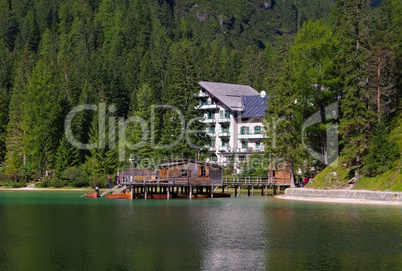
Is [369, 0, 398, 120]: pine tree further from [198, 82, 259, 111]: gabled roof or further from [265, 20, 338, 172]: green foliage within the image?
[198, 82, 259, 111]: gabled roof

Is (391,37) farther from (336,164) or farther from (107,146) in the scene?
(107,146)

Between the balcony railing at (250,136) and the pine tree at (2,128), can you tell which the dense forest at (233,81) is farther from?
the balcony railing at (250,136)

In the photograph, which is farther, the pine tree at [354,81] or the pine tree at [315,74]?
the pine tree at [315,74]

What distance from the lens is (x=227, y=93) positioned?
103188 millimetres

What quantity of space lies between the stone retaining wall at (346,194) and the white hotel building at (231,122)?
84.5 ft

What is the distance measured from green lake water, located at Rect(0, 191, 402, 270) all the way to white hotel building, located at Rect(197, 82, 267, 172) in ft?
134

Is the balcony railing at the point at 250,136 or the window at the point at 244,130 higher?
the window at the point at 244,130

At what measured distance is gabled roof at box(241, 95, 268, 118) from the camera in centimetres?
9743

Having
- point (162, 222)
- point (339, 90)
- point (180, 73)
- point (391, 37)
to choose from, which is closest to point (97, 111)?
point (180, 73)

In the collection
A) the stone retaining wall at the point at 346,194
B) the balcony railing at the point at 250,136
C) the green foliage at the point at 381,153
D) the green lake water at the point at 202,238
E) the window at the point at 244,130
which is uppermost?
the window at the point at 244,130

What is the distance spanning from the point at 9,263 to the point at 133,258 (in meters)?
5.57

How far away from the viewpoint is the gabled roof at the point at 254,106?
320 feet

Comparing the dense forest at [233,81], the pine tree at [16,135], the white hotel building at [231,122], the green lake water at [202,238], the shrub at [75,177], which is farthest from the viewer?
the pine tree at [16,135]

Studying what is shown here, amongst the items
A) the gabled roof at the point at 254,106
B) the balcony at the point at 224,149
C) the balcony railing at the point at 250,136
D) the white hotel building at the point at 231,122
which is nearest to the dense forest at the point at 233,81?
the gabled roof at the point at 254,106
